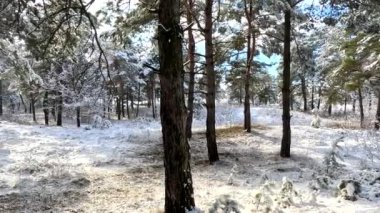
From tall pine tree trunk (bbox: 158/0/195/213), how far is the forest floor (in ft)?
2.78

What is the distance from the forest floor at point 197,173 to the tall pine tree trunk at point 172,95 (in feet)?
2.78

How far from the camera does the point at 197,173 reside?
1095 centimetres

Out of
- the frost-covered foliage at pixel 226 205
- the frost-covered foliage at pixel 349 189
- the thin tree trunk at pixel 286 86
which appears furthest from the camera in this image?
the thin tree trunk at pixel 286 86

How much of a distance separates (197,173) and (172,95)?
199 inches

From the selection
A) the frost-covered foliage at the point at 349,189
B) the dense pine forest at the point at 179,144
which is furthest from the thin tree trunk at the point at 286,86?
the frost-covered foliage at the point at 349,189

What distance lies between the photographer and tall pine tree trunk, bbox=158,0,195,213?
20.5 feet

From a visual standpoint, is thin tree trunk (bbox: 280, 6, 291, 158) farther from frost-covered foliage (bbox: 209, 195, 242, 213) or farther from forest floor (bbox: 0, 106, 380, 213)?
frost-covered foliage (bbox: 209, 195, 242, 213)

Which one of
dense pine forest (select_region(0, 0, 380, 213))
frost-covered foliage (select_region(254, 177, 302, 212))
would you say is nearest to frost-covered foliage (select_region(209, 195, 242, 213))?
dense pine forest (select_region(0, 0, 380, 213))

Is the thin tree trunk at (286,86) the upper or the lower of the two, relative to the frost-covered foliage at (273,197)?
upper

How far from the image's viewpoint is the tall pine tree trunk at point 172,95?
6254 millimetres

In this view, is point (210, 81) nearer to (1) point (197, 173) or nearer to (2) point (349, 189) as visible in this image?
(1) point (197, 173)

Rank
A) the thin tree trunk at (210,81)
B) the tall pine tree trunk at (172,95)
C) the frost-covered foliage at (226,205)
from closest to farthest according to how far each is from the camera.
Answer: the frost-covered foliage at (226,205) < the tall pine tree trunk at (172,95) < the thin tree trunk at (210,81)

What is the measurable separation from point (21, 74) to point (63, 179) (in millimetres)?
6106

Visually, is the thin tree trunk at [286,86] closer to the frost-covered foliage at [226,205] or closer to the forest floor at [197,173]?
the forest floor at [197,173]
